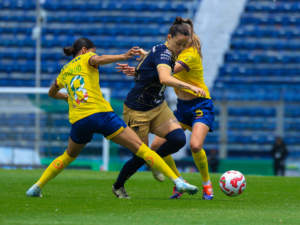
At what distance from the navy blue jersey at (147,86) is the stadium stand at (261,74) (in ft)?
26.7

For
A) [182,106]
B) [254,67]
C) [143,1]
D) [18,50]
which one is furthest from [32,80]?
[182,106]

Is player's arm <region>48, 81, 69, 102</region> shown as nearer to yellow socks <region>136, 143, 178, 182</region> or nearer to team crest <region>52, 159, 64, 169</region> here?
team crest <region>52, 159, 64, 169</region>

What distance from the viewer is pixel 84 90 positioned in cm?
425

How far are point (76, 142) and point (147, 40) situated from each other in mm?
13091

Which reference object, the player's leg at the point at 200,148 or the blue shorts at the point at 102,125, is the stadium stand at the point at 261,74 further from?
the blue shorts at the point at 102,125

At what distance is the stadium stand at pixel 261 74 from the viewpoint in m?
13.0

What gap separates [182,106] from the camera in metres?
4.77

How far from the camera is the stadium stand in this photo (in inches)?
510

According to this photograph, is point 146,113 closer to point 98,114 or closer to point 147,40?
point 98,114

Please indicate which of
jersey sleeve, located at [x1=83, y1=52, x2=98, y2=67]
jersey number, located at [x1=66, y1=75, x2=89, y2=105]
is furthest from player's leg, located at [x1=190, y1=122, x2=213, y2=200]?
jersey sleeve, located at [x1=83, y1=52, x2=98, y2=67]

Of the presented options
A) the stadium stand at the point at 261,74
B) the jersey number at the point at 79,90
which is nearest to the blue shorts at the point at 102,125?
the jersey number at the point at 79,90

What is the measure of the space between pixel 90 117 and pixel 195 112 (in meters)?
1.12

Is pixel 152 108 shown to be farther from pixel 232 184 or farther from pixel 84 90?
pixel 232 184

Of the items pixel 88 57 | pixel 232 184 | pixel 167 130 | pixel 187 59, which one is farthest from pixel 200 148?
pixel 88 57
